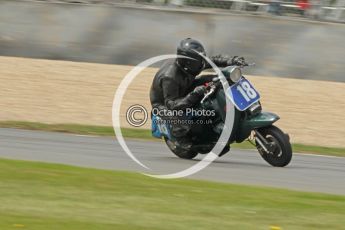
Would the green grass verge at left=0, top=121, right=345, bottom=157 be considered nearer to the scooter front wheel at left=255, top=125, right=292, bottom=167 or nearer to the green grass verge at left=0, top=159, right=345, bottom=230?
the scooter front wheel at left=255, top=125, right=292, bottom=167

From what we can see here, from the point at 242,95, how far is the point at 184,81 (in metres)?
0.95

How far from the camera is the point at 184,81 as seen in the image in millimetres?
12531

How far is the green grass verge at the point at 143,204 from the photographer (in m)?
7.48

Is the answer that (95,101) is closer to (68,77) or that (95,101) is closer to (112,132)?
(68,77)

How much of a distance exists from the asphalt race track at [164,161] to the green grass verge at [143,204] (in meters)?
1.06

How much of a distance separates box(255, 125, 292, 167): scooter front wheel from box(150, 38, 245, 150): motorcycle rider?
3.23 feet

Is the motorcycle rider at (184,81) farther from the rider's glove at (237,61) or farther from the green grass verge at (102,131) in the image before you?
the green grass verge at (102,131)

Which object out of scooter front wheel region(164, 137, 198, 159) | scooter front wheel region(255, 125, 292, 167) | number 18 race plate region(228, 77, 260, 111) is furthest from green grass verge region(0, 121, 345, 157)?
number 18 race plate region(228, 77, 260, 111)

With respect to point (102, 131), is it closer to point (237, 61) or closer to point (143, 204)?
point (237, 61)

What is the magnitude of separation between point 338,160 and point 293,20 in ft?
26.1

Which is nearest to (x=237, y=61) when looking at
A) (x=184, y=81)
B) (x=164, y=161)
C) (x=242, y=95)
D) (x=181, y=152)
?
(x=242, y=95)

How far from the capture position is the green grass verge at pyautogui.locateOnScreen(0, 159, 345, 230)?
748 centimetres

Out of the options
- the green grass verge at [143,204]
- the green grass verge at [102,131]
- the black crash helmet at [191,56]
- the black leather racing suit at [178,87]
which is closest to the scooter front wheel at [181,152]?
the black leather racing suit at [178,87]

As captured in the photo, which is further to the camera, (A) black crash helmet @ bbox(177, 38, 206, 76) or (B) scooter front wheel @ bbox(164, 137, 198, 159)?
(B) scooter front wheel @ bbox(164, 137, 198, 159)
